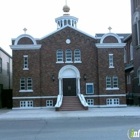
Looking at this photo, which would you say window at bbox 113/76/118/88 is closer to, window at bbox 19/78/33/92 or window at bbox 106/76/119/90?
window at bbox 106/76/119/90

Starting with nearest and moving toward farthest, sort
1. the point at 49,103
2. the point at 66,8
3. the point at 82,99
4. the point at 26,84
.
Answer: the point at 82,99, the point at 26,84, the point at 49,103, the point at 66,8

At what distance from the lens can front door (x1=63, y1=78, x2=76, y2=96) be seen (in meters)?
32.0

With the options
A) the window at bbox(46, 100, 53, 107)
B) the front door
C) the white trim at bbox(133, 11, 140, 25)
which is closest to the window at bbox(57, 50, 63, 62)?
the front door

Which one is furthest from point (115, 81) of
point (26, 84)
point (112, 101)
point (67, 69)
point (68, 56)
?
point (26, 84)

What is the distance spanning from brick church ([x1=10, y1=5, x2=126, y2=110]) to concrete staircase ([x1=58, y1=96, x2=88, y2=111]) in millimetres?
234

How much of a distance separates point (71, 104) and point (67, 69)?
433 centimetres

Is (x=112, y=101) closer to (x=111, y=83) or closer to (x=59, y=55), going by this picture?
(x=111, y=83)

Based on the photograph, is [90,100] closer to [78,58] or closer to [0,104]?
[78,58]

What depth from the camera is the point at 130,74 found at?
133 feet

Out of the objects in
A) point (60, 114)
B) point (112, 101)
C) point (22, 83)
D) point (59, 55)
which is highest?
point (59, 55)

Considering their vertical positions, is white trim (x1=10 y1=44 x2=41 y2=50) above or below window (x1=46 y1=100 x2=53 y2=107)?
above

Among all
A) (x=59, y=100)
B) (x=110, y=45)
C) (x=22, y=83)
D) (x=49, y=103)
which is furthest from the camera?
(x=110, y=45)

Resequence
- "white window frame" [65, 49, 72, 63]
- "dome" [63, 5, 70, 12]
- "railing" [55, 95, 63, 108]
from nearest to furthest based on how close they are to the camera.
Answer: "railing" [55, 95, 63, 108]
"white window frame" [65, 49, 72, 63]
"dome" [63, 5, 70, 12]

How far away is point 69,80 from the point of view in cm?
3216
